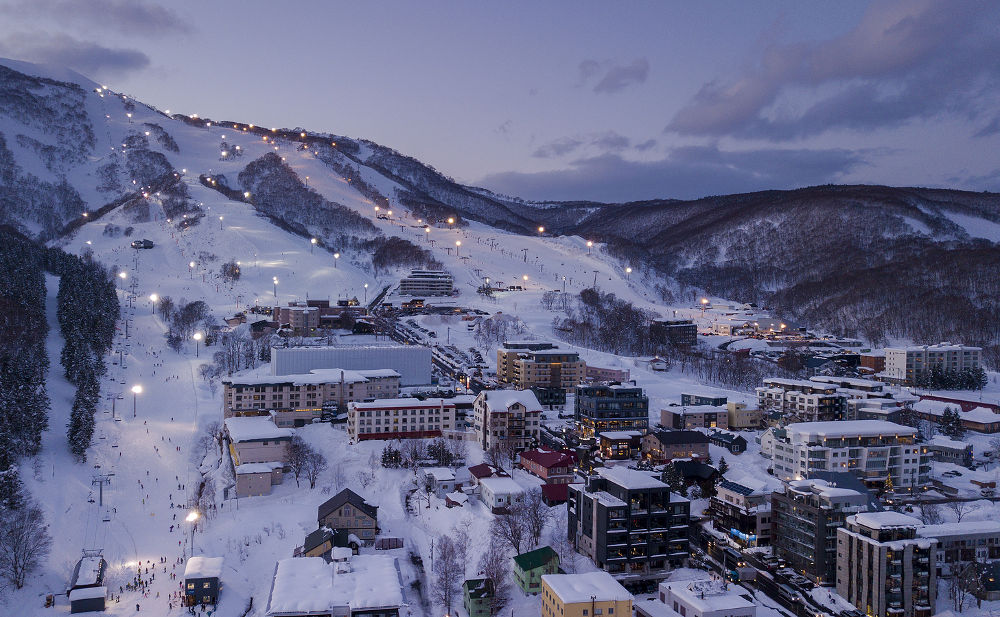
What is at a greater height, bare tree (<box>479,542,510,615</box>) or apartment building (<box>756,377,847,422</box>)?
apartment building (<box>756,377,847,422</box>)

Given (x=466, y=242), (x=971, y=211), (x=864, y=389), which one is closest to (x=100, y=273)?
(x=466, y=242)

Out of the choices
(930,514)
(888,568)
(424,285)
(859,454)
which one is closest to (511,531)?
(888,568)

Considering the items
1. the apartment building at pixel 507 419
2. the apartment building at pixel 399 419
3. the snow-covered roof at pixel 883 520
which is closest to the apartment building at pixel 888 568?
the snow-covered roof at pixel 883 520

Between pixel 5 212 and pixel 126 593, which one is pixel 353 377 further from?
pixel 5 212

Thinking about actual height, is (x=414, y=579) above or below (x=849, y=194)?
below

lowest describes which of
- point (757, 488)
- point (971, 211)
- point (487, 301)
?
point (757, 488)

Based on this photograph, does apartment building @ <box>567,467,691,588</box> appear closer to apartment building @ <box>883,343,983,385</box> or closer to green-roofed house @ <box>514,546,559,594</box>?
green-roofed house @ <box>514,546,559,594</box>

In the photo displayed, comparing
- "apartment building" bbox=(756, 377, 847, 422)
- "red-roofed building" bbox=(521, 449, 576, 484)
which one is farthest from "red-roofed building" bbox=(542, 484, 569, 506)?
"apartment building" bbox=(756, 377, 847, 422)

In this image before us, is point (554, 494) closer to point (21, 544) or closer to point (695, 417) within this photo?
point (695, 417)
